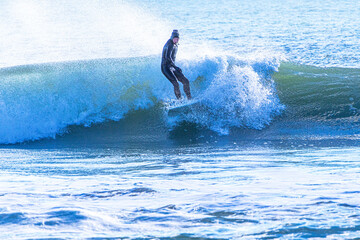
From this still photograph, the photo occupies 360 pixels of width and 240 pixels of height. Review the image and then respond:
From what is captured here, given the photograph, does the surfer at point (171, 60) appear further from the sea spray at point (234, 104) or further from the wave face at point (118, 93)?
the wave face at point (118, 93)

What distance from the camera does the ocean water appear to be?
5.08 meters

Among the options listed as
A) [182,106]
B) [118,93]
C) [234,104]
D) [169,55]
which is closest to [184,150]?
[182,106]

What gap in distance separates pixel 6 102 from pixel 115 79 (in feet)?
9.01

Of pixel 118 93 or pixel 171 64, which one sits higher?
pixel 118 93

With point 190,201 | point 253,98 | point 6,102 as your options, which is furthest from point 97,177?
point 6,102

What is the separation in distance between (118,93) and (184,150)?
420cm

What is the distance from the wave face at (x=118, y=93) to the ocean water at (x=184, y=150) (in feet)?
0.11

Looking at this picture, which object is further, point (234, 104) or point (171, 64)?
point (234, 104)

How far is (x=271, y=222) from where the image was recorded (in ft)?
16.3

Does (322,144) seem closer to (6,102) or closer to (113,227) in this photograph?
(113,227)

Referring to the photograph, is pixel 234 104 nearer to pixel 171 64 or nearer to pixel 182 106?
pixel 182 106

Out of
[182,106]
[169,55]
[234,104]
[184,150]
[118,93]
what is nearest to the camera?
[184,150]

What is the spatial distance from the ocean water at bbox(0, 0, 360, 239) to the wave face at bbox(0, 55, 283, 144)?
3 cm

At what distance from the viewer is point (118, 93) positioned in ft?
45.0
